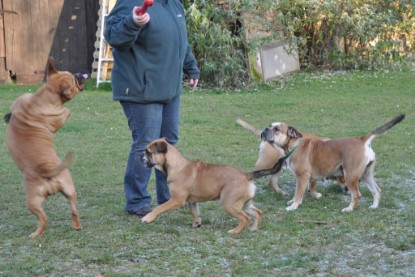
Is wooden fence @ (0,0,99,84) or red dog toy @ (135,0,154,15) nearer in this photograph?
red dog toy @ (135,0,154,15)

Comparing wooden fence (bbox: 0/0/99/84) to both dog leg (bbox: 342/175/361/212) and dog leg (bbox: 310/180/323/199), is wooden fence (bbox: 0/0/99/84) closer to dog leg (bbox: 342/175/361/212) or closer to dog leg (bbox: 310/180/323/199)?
dog leg (bbox: 310/180/323/199)

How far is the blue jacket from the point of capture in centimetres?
684

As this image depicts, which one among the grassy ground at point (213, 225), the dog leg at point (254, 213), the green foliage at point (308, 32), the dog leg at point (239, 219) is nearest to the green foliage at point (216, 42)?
the green foliage at point (308, 32)

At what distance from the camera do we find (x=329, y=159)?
25.5 feet

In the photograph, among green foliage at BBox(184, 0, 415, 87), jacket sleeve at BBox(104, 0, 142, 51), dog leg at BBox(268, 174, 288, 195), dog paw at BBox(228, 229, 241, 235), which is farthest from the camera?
green foliage at BBox(184, 0, 415, 87)

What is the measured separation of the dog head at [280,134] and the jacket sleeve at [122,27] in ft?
6.24

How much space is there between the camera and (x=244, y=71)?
16625 millimetres

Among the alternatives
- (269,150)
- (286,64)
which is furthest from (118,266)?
(286,64)

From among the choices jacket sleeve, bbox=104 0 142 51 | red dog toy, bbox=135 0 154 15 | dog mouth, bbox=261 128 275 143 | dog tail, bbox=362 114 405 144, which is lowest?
dog mouth, bbox=261 128 275 143

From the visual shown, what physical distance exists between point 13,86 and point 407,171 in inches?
395

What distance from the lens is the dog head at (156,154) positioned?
271 inches

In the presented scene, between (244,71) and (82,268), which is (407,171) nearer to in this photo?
(82,268)

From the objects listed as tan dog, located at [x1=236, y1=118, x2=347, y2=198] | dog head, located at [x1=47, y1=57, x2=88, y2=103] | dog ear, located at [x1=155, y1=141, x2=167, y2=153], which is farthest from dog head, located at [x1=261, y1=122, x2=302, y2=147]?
dog head, located at [x1=47, y1=57, x2=88, y2=103]

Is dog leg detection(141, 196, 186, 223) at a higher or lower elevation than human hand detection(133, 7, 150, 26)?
lower
